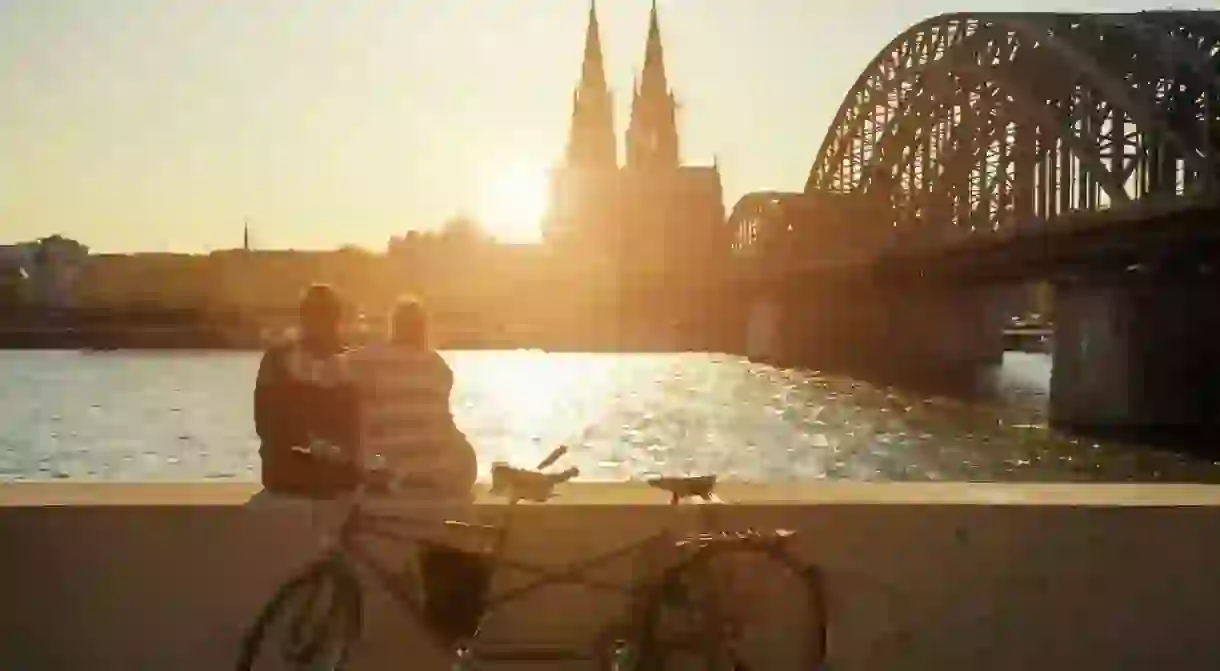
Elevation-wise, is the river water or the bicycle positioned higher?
the bicycle

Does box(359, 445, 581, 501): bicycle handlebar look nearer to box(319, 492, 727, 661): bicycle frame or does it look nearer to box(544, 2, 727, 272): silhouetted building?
box(319, 492, 727, 661): bicycle frame

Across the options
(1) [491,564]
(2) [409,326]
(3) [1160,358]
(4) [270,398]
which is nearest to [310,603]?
(1) [491,564]

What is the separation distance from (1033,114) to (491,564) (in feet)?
244

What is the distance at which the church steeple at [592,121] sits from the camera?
190m

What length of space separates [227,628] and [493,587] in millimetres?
1126

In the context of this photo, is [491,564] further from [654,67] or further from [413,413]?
[654,67]

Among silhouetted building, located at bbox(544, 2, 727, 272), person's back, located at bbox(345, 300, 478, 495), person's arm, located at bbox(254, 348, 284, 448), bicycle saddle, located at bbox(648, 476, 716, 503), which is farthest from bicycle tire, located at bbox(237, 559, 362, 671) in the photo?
silhouetted building, located at bbox(544, 2, 727, 272)

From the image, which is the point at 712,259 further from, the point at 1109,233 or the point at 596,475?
the point at 596,475

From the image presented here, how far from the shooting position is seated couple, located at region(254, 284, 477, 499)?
5906 mm

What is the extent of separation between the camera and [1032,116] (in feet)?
251

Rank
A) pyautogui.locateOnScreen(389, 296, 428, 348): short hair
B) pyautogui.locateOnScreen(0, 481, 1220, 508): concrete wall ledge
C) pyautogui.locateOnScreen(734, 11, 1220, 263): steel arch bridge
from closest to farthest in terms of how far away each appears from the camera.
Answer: pyautogui.locateOnScreen(389, 296, 428, 348): short hair → pyautogui.locateOnScreen(0, 481, 1220, 508): concrete wall ledge → pyautogui.locateOnScreen(734, 11, 1220, 263): steel arch bridge

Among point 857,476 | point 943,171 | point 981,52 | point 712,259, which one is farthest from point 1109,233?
point 712,259

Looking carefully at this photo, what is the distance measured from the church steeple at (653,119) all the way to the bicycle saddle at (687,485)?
180 meters

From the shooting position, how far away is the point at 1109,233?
52.1m
